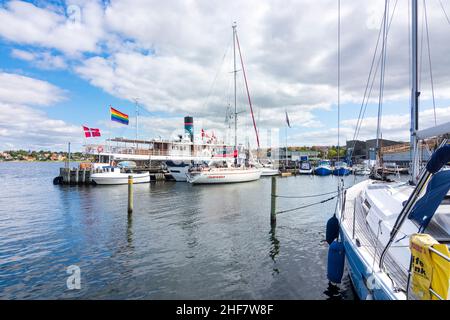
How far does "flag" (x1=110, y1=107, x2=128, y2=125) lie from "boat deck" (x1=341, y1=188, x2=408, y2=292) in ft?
123

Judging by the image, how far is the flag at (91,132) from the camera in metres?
39.1

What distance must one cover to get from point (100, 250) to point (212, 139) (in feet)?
158

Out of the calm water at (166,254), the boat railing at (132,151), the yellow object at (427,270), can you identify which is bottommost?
the calm water at (166,254)

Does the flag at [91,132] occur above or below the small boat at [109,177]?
above

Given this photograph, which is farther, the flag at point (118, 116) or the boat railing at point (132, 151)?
the boat railing at point (132, 151)

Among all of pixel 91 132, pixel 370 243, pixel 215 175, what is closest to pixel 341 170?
pixel 215 175

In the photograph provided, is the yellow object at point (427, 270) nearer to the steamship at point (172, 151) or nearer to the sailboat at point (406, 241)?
the sailboat at point (406, 241)

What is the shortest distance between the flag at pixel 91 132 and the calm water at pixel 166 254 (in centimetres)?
2058

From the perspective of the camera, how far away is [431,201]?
539 centimetres

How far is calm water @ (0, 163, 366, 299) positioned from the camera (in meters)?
8.18

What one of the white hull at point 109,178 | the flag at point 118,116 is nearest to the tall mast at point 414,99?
the white hull at point 109,178

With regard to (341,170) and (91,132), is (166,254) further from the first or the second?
(341,170)

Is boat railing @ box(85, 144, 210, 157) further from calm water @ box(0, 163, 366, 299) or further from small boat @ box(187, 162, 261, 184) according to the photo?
calm water @ box(0, 163, 366, 299)

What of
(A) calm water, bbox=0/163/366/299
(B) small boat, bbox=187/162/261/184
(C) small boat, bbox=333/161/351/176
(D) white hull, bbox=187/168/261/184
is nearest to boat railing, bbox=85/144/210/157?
(B) small boat, bbox=187/162/261/184
